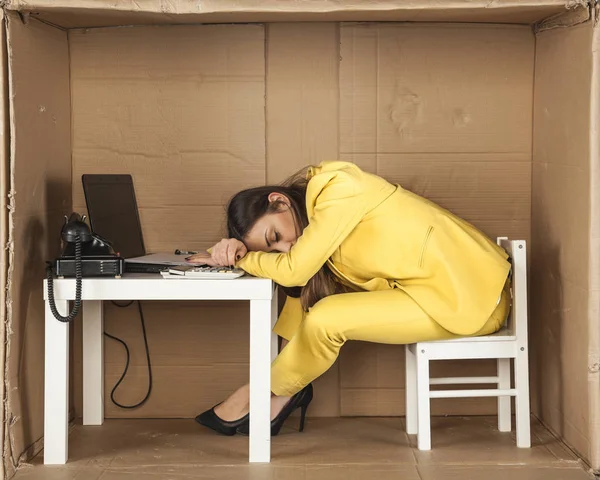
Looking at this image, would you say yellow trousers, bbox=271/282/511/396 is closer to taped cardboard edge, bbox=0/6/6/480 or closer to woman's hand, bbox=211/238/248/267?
woman's hand, bbox=211/238/248/267

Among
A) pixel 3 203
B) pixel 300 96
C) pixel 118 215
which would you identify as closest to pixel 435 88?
pixel 300 96

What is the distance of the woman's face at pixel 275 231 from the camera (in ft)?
8.39

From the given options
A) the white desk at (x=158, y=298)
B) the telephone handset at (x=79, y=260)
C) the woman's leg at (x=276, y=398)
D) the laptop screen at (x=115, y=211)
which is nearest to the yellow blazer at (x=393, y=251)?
the white desk at (x=158, y=298)

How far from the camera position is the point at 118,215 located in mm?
2730

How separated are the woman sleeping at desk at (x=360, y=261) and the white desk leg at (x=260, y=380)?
0.12 m

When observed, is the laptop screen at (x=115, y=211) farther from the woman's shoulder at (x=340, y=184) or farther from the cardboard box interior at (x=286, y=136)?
the woman's shoulder at (x=340, y=184)

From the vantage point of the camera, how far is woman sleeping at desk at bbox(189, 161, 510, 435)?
2.44 metres

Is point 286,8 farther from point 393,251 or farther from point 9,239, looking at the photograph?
point 9,239

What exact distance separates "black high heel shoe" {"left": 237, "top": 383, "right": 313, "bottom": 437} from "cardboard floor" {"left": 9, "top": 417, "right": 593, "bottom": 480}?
3 centimetres

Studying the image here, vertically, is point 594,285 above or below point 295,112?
below

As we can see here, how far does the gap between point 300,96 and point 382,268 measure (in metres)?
0.67

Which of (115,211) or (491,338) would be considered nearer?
(491,338)

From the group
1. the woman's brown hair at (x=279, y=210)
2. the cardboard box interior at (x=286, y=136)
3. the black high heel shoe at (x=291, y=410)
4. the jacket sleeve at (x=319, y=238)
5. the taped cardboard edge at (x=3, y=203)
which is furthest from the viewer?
the cardboard box interior at (x=286, y=136)

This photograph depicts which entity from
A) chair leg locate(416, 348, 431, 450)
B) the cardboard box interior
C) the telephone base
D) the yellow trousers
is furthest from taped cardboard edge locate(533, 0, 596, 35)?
the telephone base
